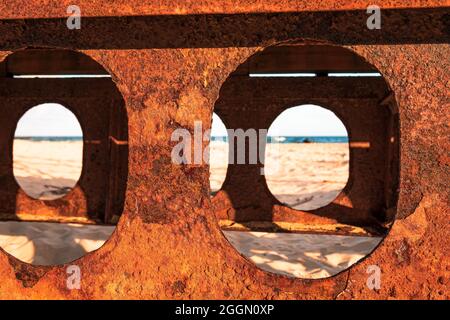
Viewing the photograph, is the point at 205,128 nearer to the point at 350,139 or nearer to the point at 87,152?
the point at 350,139

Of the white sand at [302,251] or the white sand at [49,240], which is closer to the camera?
the white sand at [302,251]

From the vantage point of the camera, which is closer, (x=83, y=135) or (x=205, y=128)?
(x=205, y=128)

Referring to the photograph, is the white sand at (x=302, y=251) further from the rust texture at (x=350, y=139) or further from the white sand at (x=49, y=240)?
the white sand at (x=49, y=240)

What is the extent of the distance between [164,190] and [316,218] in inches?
154

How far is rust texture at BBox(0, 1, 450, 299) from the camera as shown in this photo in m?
1.82

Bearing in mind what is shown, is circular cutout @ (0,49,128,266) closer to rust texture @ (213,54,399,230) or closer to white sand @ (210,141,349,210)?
rust texture @ (213,54,399,230)

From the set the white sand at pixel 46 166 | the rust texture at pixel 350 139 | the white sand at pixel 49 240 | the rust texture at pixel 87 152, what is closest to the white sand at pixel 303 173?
the rust texture at pixel 350 139

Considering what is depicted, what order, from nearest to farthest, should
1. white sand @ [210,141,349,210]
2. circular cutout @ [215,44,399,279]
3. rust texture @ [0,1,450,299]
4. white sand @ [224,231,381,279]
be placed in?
1. rust texture @ [0,1,450,299]
2. white sand @ [224,231,381,279]
3. circular cutout @ [215,44,399,279]
4. white sand @ [210,141,349,210]

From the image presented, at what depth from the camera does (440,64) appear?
1.82m

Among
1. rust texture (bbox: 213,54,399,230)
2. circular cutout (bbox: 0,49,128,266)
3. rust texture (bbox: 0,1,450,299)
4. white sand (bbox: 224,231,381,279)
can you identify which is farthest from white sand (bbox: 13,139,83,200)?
rust texture (bbox: 0,1,450,299)

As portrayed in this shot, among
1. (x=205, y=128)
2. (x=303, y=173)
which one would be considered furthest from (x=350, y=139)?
(x=303, y=173)

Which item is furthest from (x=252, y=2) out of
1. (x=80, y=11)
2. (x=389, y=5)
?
(x=80, y=11)

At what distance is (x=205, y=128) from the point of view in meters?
1.95

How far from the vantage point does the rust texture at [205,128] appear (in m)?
1.82
